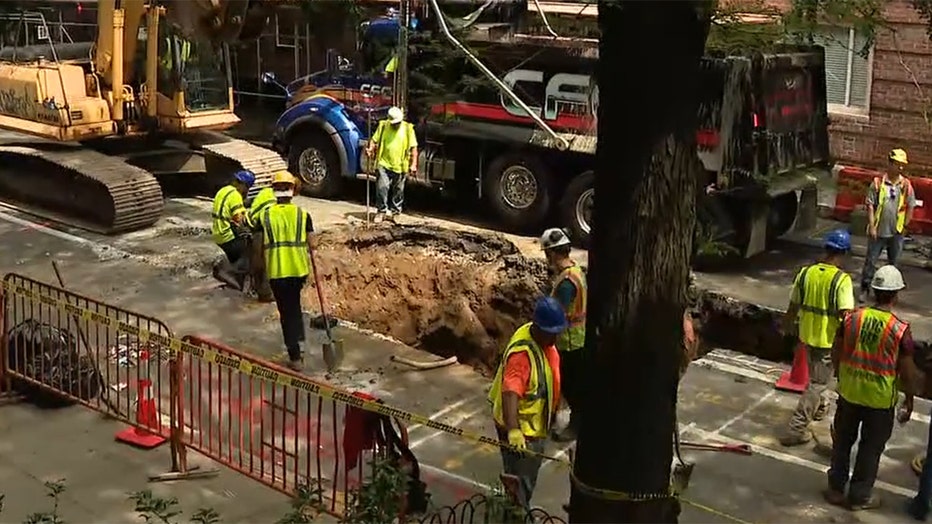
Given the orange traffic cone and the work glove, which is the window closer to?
the orange traffic cone

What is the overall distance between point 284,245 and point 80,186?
6.99 meters

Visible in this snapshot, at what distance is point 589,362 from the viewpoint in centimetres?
480

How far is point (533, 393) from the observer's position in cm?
670

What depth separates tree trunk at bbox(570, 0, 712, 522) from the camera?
438cm

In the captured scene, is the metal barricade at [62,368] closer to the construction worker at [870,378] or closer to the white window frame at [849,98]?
the construction worker at [870,378]

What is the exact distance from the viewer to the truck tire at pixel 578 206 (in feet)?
49.7

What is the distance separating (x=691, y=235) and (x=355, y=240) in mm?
10393

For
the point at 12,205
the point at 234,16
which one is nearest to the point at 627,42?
the point at 234,16

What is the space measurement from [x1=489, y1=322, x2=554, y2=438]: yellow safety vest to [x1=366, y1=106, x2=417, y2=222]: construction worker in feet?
31.5

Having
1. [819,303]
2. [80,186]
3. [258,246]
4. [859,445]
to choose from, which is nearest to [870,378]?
[859,445]

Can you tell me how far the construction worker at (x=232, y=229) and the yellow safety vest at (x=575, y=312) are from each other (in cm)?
502

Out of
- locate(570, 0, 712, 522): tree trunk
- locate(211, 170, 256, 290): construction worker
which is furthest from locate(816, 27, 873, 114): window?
locate(570, 0, 712, 522): tree trunk

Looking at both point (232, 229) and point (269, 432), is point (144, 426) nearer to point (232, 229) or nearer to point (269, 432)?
point (269, 432)

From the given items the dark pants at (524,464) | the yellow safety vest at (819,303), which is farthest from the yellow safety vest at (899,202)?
the dark pants at (524,464)
